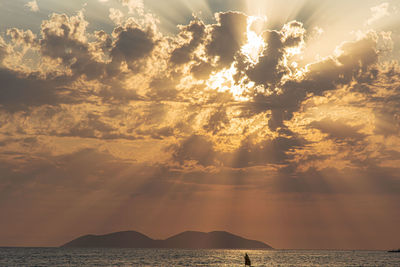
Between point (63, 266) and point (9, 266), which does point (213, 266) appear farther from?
point (9, 266)

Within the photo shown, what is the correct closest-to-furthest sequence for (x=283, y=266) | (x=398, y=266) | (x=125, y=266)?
(x=125, y=266) → (x=283, y=266) → (x=398, y=266)

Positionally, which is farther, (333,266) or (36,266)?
(333,266)

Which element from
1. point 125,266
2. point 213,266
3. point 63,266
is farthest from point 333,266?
point 63,266

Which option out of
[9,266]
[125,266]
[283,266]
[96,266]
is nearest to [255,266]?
[283,266]

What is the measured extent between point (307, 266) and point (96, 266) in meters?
76.8

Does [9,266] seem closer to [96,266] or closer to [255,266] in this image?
[96,266]

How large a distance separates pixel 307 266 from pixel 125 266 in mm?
66752

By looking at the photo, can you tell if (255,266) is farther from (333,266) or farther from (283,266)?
(333,266)

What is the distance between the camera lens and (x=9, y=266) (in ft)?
511

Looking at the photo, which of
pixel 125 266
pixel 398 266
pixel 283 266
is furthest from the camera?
pixel 398 266

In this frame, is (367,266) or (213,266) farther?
(367,266)

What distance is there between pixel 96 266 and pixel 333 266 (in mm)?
88665

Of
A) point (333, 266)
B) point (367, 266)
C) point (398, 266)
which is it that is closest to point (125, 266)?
point (333, 266)

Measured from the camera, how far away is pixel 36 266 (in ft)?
513
